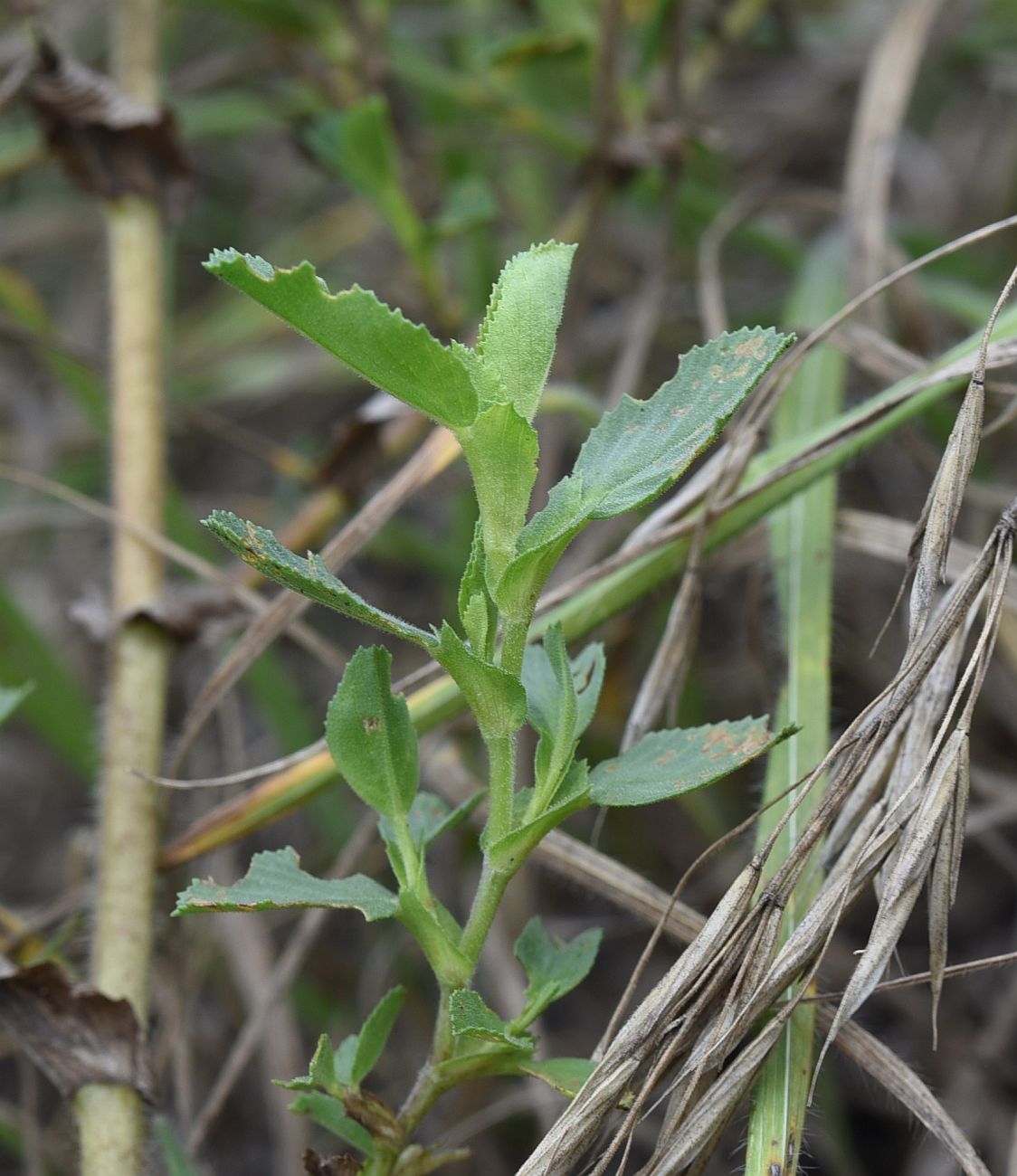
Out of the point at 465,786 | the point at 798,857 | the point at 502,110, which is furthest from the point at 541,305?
the point at 502,110

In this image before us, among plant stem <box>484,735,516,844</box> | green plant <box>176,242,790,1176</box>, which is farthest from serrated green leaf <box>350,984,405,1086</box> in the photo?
plant stem <box>484,735,516,844</box>

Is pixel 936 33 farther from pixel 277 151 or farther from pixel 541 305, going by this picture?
pixel 541 305

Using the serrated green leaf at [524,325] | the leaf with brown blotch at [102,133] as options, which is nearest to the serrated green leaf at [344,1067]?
the serrated green leaf at [524,325]

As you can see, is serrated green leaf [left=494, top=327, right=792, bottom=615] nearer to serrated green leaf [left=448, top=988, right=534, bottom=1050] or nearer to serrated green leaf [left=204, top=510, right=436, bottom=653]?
serrated green leaf [left=204, top=510, right=436, bottom=653]

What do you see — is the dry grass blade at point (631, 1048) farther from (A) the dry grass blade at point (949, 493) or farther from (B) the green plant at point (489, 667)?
(A) the dry grass blade at point (949, 493)

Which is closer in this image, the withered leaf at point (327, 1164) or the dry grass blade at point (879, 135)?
the withered leaf at point (327, 1164)
